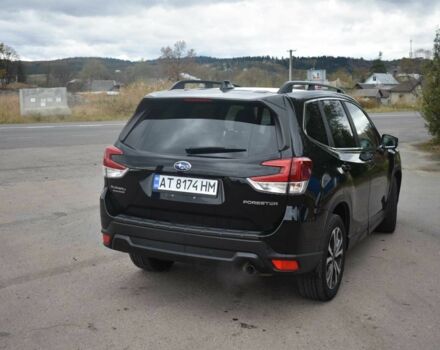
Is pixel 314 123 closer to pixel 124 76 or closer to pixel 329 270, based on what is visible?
pixel 329 270

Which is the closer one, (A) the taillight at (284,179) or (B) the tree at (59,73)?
(A) the taillight at (284,179)

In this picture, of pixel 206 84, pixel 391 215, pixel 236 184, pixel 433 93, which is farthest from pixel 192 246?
pixel 433 93

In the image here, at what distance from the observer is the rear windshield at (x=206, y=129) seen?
12.5 feet

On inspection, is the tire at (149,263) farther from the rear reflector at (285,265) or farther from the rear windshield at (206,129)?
the rear reflector at (285,265)

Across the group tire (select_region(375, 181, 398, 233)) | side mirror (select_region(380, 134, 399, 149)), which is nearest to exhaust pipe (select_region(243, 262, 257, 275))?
side mirror (select_region(380, 134, 399, 149))

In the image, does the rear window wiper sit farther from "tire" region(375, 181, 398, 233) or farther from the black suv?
"tire" region(375, 181, 398, 233)

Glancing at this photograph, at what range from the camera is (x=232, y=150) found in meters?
3.82

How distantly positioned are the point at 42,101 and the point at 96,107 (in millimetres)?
4888

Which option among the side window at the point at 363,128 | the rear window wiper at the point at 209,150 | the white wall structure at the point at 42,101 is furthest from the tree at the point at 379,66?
the rear window wiper at the point at 209,150

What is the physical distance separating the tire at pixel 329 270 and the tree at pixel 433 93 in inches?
437

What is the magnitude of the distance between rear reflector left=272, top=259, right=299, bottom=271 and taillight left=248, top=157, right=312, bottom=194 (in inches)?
19.2

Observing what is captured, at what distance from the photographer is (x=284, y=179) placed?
11.9 ft

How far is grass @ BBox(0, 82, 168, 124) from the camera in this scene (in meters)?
26.2

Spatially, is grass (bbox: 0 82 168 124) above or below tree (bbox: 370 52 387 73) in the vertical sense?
below
